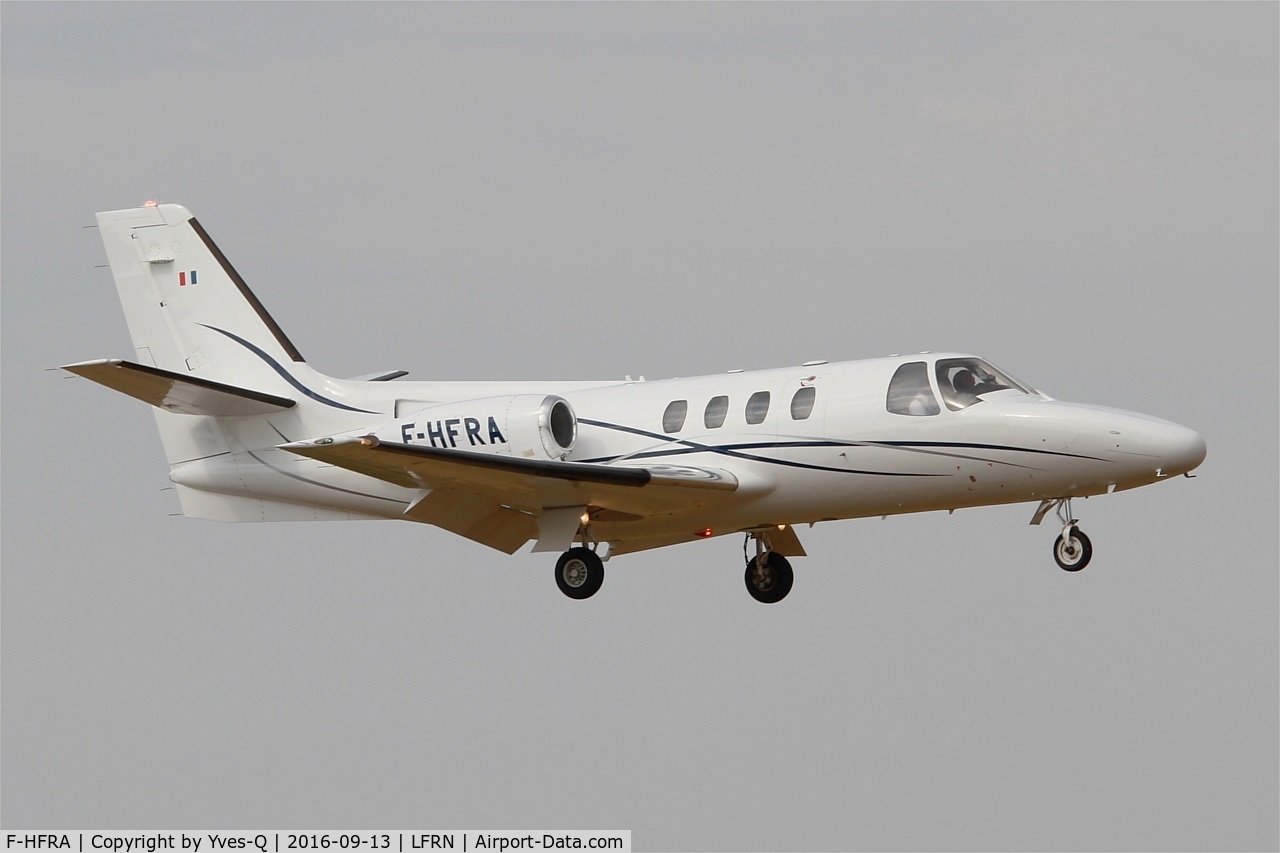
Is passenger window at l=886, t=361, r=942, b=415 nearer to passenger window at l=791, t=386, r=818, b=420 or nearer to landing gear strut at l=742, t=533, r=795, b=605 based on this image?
passenger window at l=791, t=386, r=818, b=420

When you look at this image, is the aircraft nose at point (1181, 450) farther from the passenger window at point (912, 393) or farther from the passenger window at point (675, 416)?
the passenger window at point (675, 416)

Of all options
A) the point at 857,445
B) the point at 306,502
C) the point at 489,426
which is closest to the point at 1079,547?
the point at 857,445

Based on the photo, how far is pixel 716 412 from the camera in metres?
23.4

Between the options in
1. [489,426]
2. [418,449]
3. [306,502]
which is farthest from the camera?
[306,502]

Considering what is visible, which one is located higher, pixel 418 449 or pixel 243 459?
pixel 243 459

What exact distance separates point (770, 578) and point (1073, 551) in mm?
5059

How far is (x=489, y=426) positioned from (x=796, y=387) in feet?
12.2

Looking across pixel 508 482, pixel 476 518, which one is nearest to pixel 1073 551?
pixel 508 482

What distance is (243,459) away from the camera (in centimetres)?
2561

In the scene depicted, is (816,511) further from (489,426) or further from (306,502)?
(306,502)

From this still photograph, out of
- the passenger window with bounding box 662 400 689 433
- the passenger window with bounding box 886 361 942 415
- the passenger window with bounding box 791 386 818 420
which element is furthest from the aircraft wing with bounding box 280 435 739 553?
the passenger window with bounding box 886 361 942 415

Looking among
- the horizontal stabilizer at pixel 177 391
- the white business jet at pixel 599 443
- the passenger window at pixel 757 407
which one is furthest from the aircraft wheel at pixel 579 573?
the horizontal stabilizer at pixel 177 391

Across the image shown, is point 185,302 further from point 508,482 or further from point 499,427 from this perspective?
point 508,482

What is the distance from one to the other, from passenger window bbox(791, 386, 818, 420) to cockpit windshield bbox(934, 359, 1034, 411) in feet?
4.96
